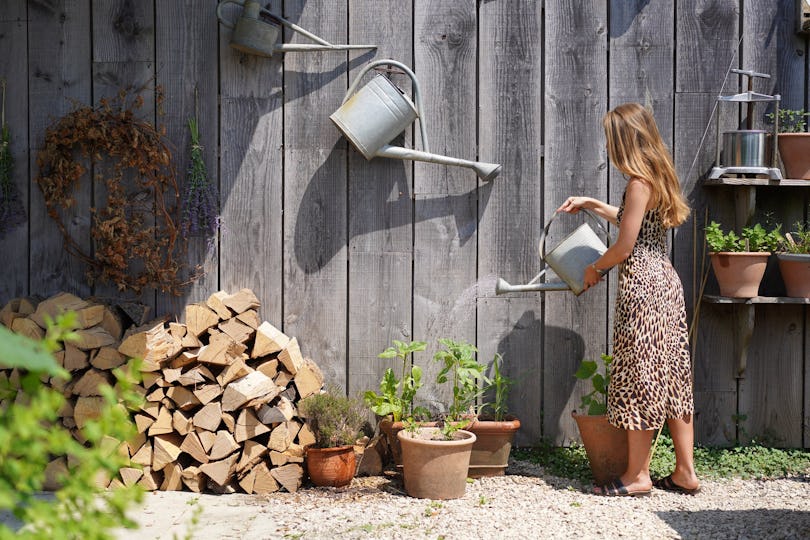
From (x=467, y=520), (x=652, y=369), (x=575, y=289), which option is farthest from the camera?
(x=575, y=289)

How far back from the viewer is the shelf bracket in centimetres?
370

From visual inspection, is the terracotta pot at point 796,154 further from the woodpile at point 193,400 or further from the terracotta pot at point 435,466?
the woodpile at point 193,400

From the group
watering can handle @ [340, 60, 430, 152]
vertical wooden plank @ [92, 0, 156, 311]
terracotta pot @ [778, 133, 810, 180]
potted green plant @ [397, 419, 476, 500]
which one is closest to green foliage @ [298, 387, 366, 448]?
potted green plant @ [397, 419, 476, 500]

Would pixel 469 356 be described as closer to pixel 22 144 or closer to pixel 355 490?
pixel 355 490

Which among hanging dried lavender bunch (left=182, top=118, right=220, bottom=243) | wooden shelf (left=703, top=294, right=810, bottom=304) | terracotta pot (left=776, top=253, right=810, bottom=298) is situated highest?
hanging dried lavender bunch (left=182, top=118, right=220, bottom=243)

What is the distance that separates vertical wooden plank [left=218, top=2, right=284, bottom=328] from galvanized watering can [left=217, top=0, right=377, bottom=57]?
65 millimetres

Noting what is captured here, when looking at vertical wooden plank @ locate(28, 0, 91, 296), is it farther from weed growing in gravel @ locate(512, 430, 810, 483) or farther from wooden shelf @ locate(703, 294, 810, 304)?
wooden shelf @ locate(703, 294, 810, 304)

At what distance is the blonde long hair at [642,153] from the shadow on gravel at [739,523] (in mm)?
1136

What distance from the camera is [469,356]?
140 inches

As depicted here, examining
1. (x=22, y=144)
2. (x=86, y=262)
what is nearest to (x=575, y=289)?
(x=86, y=262)

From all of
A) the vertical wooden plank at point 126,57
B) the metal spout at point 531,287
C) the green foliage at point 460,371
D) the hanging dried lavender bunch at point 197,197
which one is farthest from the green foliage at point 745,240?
the vertical wooden plank at point 126,57

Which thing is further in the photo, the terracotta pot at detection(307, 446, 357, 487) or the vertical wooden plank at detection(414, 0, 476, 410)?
the vertical wooden plank at detection(414, 0, 476, 410)

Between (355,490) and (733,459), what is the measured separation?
1.62m

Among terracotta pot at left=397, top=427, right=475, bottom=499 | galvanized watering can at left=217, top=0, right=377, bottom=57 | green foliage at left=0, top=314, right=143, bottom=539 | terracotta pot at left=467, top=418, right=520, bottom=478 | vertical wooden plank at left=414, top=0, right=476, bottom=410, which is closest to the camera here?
green foliage at left=0, top=314, right=143, bottom=539
